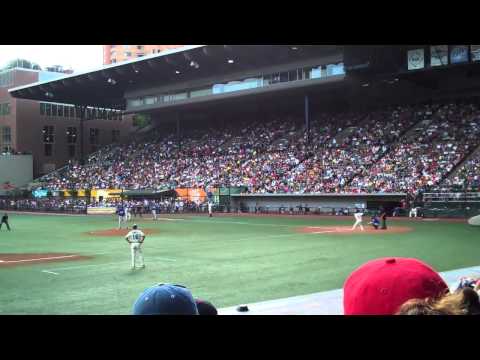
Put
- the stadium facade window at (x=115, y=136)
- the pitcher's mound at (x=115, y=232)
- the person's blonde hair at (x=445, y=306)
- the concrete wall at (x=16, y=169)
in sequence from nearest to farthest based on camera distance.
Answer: the person's blonde hair at (x=445, y=306) < the pitcher's mound at (x=115, y=232) < the concrete wall at (x=16, y=169) < the stadium facade window at (x=115, y=136)

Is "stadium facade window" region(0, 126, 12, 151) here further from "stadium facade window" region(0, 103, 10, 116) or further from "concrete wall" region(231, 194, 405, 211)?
"concrete wall" region(231, 194, 405, 211)

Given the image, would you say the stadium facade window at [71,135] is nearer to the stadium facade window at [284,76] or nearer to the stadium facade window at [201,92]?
the stadium facade window at [201,92]

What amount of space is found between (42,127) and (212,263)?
66.2 m

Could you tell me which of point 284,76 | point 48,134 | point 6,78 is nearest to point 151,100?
point 48,134

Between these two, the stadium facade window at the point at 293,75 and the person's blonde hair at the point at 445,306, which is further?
the stadium facade window at the point at 293,75

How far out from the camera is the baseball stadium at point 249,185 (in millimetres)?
12453

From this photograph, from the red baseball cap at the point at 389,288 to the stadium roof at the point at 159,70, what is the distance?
4401 cm

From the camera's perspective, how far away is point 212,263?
18469mm

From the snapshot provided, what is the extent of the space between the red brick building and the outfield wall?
1315 inches

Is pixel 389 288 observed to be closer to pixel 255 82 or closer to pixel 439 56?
pixel 439 56

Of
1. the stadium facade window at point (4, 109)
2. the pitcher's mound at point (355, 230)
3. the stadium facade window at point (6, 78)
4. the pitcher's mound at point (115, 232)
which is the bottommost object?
the pitcher's mound at point (115, 232)

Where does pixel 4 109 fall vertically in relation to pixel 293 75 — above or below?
above

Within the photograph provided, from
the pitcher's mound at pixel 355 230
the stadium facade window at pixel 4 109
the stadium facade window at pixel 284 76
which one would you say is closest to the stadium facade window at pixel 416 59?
the stadium facade window at pixel 284 76
